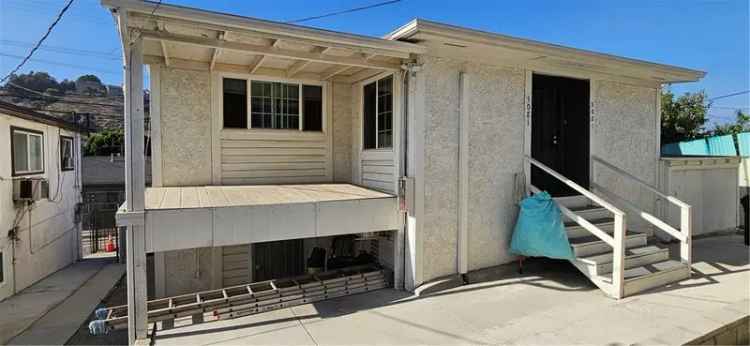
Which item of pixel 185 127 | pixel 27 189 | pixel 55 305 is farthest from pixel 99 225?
pixel 185 127

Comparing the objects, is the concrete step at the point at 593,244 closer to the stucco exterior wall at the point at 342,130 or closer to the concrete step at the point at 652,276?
the concrete step at the point at 652,276

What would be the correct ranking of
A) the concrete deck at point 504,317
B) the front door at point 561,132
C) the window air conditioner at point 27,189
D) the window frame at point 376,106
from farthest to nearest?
the window air conditioner at point 27,189 → the front door at point 561,132 → the window frame at point 376,106 → the concrete deck at point 504,317

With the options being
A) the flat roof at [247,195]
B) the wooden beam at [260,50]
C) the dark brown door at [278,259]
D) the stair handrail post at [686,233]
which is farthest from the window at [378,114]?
the stair handrail post at [686,233]

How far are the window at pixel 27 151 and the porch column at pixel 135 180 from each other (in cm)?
591

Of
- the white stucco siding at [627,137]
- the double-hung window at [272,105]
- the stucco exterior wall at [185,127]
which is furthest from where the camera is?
the white stucco siding at [627,137]

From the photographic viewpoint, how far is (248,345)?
13.2ft

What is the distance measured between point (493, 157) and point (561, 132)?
2.19m

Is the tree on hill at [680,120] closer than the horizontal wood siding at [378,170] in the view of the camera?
No

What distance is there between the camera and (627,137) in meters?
7.88

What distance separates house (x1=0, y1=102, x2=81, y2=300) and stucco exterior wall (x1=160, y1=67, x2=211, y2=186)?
3.58m

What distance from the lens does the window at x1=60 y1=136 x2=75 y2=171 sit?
1087 centimetres

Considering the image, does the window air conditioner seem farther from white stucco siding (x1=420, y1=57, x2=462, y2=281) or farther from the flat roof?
white stucco siding (x1=420, y1=57, x2=462, y2=281)

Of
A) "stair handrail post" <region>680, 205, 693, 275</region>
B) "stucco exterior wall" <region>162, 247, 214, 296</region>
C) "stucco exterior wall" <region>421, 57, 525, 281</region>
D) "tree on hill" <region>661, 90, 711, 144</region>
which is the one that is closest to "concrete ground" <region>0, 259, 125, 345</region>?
"stucco exterior wall" <region>162, 247, 214, 296</region>

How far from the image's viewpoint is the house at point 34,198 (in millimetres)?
7641
